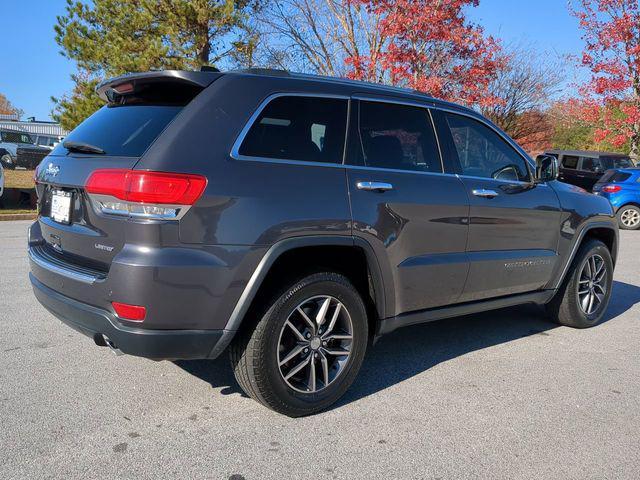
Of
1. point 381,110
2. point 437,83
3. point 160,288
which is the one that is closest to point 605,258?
point 381,110

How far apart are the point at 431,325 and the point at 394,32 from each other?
12647mm

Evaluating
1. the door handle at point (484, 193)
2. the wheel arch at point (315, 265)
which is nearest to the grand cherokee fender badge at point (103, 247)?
the wheel arch at point (315, 265)

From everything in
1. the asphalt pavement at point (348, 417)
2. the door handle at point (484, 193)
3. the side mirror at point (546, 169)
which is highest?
the side mirror at point (546, 169)

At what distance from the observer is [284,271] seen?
316 cm

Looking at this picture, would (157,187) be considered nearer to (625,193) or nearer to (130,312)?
(130,312)

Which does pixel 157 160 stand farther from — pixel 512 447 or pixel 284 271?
pixel 512 447

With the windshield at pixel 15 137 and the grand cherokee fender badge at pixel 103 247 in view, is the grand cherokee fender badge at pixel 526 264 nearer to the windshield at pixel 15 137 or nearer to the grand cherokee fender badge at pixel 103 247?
the grand cherokee fender badge at pixel 103 247

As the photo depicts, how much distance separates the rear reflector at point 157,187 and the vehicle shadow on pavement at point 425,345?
4.64ft

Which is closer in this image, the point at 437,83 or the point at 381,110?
the point at 381,110

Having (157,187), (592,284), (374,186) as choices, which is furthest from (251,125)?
(592,284)

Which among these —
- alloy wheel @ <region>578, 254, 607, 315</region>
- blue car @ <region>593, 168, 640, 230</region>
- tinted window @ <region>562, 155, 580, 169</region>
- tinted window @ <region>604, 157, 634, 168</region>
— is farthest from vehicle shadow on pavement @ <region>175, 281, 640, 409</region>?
tinted window @ <region>604, 157, 634, 168</region>

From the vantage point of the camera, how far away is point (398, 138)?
3.78 m

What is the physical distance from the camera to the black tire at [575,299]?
512 cm

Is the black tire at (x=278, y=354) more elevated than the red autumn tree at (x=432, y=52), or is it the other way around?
the red autumn tree at (x=432, y=52)
